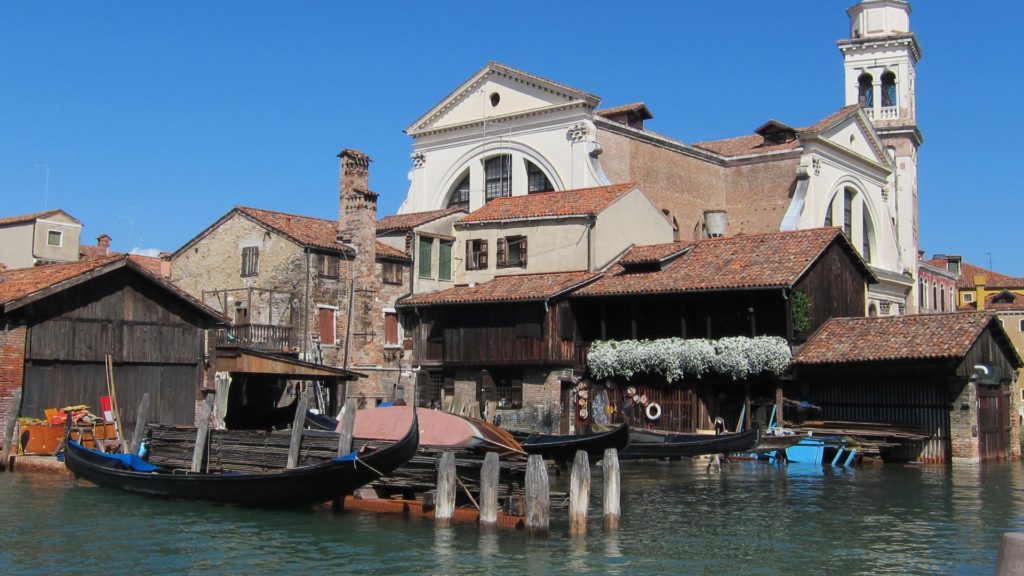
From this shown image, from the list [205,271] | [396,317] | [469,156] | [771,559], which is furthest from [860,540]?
[469,156]

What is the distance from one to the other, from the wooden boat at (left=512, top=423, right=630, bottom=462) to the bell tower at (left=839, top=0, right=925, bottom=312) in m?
33.0

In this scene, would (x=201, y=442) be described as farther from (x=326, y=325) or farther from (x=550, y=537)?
(x=326, y=325)

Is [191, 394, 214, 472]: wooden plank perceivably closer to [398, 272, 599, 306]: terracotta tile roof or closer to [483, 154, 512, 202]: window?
[398, 272, 599, 306]: terracotta tile roof

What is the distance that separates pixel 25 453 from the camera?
22.9 m

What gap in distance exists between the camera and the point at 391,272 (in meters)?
36.0

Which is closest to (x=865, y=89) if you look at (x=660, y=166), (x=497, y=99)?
(x=660, y=166)

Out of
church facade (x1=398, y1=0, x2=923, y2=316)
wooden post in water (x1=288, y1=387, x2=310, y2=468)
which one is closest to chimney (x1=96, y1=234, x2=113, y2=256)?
church facade (x1=398, y1=0, x2=923, y2=316)

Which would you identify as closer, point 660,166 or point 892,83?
point 660,166

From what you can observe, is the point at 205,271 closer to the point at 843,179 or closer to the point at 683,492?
the point at 683,492

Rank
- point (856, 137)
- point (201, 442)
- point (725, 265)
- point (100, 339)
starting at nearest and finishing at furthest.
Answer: point (201, 442) < point (100, 339) < point (725, 265) < point (856, 137)

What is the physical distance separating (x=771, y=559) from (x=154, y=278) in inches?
608

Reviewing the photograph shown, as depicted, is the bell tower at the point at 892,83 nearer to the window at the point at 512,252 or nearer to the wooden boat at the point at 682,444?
the window at the point at 512,252

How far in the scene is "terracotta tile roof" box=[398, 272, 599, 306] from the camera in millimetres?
32281

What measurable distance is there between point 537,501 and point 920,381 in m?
15.2
